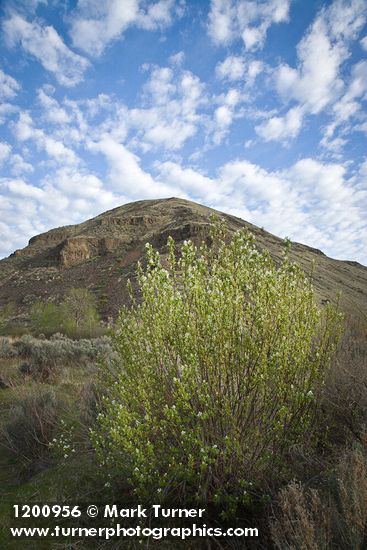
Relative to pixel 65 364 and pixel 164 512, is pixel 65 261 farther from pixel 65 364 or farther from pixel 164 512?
pixel 164 512

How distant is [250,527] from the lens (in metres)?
3.49

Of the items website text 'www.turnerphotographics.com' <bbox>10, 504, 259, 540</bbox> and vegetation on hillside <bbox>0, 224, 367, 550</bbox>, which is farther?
website text 'www.turnerphotographics.com' <bbox>10, 504, 259, 540</bbox>

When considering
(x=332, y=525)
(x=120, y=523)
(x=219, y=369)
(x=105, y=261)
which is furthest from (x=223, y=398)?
(x=105, y=261)

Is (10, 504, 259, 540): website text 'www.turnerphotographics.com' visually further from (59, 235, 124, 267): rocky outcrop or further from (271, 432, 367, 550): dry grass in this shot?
(59, 235, 124, 267): rocky outcrop

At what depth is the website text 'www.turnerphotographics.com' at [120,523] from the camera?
3.46m

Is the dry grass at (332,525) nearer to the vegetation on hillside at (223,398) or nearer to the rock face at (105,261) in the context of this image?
the vegetation on hillside at (223,398)

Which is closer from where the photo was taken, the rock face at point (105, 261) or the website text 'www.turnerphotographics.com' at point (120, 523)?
the website text 'www.turnerphotographics.com' at point (120, 523)

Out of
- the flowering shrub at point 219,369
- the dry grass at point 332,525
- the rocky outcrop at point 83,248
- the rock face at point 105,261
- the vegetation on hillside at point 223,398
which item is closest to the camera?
the dry grass at point 332,525

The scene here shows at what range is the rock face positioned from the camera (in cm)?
5259

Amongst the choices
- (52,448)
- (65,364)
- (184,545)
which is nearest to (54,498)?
(52,448)

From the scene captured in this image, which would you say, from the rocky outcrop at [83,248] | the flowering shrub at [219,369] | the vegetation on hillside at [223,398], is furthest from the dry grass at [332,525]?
the rocky outcrop at [83,248]

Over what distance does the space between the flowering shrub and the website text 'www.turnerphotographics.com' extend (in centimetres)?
19

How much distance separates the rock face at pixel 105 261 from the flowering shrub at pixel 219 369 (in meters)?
37.2

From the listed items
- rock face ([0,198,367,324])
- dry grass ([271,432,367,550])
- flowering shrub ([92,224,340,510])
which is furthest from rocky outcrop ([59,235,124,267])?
dry grass ([271,432,367,550])
